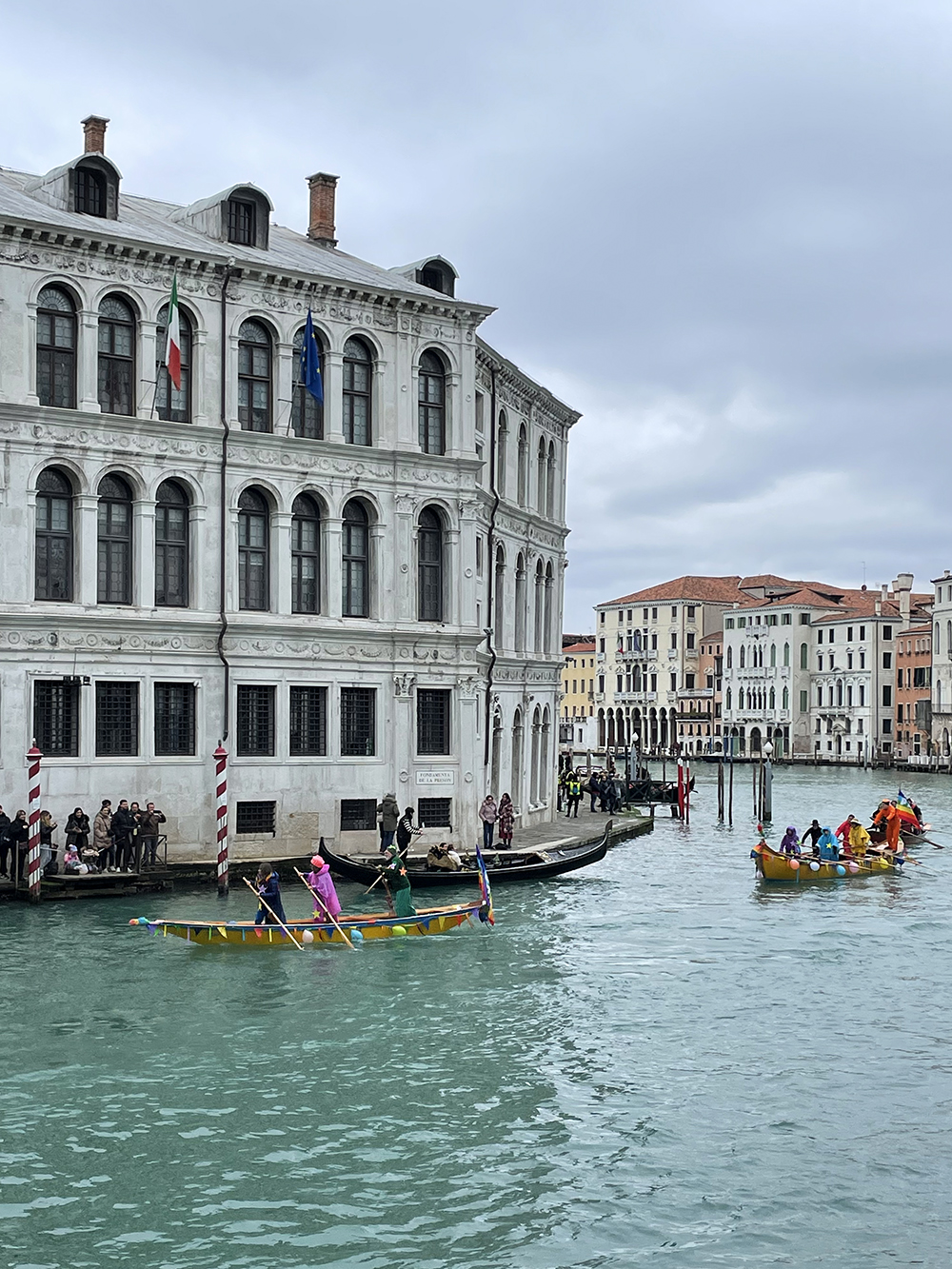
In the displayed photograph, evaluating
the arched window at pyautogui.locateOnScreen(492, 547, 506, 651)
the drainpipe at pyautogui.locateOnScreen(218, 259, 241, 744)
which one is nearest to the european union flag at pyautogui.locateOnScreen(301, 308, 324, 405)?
the drainpipe at pyautogui.locateOnScreen(218, 259, 241, 744)

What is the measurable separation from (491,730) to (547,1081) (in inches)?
765

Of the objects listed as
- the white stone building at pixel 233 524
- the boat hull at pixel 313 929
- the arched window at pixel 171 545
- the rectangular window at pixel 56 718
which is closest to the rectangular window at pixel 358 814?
the white stone building at pixel 233 524

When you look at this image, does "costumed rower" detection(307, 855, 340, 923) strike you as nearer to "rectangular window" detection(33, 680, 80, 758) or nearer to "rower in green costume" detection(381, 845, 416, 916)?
"rower in green costume" detection(381, 845, 416, 916)

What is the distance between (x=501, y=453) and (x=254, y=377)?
869 cm

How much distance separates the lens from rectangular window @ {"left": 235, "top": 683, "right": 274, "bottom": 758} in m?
30.4

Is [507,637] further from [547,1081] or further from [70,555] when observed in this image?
[547,1081]

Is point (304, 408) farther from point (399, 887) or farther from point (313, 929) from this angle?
point (313, 929)

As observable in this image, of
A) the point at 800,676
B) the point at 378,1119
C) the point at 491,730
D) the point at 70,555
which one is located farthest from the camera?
the point at 800,676

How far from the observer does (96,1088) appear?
15633mm

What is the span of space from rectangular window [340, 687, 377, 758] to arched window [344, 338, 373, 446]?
5.01 meters

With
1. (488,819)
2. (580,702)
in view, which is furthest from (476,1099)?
(580,702)

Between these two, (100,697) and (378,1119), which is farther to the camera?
(100,697)

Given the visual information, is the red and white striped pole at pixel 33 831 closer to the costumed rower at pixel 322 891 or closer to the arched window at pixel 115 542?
the arched window at pixel 115 542

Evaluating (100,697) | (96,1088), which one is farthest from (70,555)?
(96,1088)
